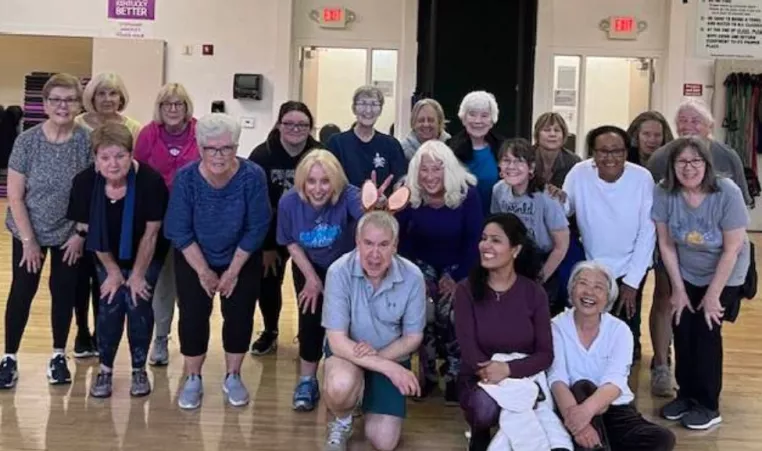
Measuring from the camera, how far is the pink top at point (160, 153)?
3.71 m

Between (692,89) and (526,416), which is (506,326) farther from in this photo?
(692,89)

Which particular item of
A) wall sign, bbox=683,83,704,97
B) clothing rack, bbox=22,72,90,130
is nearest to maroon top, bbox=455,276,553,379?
wall sign, bbox=683,83,704,97

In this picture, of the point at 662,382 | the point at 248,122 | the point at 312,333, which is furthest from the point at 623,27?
the point at 312,333

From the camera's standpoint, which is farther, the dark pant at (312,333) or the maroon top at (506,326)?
the dark pant at (312,333)

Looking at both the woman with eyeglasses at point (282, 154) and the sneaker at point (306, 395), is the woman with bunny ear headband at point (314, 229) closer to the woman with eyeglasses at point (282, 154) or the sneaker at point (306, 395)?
the sneaker at point (306, 395)

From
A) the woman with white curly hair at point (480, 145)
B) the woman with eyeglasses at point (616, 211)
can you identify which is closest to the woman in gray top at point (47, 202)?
the woman with white curly hair at point (480, 145)

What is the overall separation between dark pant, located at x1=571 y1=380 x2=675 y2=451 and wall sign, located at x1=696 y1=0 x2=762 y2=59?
7771 mm

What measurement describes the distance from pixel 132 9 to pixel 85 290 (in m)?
6.83

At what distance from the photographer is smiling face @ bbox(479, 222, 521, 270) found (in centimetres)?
284

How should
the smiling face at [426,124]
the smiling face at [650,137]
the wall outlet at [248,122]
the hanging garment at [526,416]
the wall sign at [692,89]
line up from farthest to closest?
the wall outlet at [248,122] → the wall sign at [692,89] → the smiling face at [426,124] → the smiling face at [650,137] → the hanging garment at [526,416]

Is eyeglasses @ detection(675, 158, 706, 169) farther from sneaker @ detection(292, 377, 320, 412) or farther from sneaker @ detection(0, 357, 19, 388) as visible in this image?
sneaker @ detection(0, 357, 19, 388)

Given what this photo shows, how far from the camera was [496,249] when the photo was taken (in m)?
2.84

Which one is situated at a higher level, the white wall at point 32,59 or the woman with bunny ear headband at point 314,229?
the white wall at point 32,59

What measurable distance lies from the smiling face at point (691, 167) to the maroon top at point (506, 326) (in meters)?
0.81
